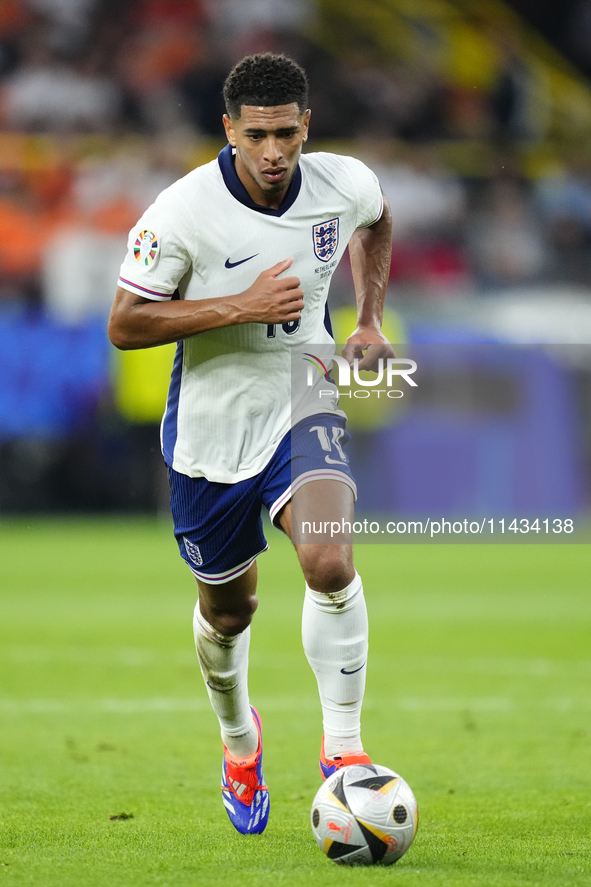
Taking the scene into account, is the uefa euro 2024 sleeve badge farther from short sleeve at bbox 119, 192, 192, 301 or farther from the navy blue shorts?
the navy blue shorts

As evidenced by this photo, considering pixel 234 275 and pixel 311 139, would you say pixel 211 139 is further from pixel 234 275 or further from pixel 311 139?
pixel 234 275

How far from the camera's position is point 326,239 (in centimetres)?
375

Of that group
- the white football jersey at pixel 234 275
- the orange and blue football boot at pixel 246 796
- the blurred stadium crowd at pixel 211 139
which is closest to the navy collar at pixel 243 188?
the white football jersey at pixel 234 275

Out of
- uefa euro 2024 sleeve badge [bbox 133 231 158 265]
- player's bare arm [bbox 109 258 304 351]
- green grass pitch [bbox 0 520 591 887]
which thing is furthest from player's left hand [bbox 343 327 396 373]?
green grass pitch [bbox 0 520 591 887]

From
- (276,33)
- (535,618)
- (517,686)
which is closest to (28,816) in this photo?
(517,686)

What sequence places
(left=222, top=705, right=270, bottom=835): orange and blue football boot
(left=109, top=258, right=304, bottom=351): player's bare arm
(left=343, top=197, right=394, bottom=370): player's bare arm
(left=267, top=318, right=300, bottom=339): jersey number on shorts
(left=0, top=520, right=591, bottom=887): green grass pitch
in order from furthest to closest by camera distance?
(left=343, top=197, right=394, bottom=370): player's bare arm → (left=222, top=705, right=270, bottom=835): orange and blue football boot → (left=267, top=318, right=300, bottom=339): jersey number on shorts → (left=109, top=258, right=304, bottom=351): player's bare arm → (left=0, top=520, right=591, bottom=887): green grass pitch

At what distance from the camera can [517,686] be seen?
677cm

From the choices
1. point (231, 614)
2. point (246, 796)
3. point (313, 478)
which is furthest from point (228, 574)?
point (246, 796)

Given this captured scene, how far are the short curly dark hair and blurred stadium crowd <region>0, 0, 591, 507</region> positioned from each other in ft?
42.3

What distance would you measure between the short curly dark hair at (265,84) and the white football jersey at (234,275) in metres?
0.22

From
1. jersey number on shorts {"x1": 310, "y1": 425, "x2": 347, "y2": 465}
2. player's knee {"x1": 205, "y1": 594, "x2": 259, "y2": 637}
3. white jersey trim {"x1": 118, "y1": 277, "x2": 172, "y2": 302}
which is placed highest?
white jersey trim {"x1": 118, "y1": 277, "x2": 172, "y2": 302}

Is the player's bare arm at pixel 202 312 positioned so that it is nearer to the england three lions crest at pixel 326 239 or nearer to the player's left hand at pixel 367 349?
the england three lions crest at pixel 326 239

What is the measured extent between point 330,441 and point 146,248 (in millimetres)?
769

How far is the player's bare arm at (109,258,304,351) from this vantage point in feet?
11.4
